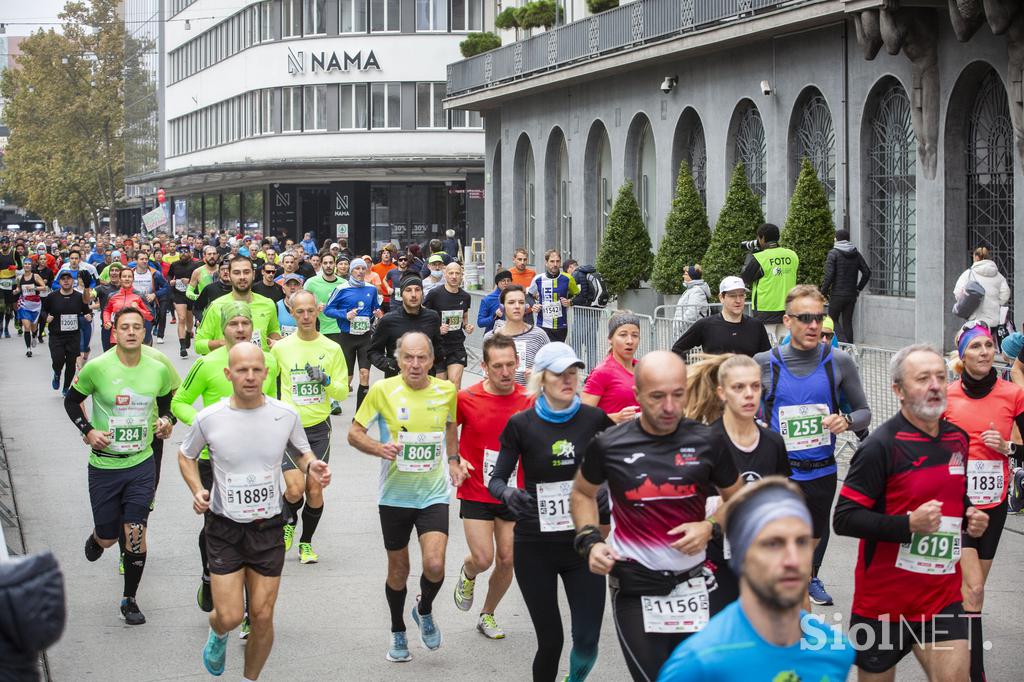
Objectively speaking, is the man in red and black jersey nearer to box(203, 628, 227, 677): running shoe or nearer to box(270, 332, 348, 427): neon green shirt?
box(203, 628, 227, 677): running shoe

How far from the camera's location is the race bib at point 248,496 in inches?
298

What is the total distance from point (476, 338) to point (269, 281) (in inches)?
378

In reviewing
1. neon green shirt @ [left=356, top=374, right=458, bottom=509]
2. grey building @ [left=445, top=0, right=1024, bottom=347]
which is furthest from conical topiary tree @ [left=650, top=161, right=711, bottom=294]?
neon green shirt @ [left=356, top=374, right=458, bottom=509]

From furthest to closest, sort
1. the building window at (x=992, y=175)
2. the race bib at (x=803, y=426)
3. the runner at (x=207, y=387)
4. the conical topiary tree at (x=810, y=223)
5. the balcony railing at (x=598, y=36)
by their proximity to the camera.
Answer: the balcony railing at (x=598, y=36) < the conical topiary tree at (x=810, y=223) < the building window at (x=992, y=175) < the runner at (x=207, y=387) < the race bib at (x=803, y=426)

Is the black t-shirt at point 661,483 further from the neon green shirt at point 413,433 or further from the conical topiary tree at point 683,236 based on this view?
the conical topiary tree at point 683,236

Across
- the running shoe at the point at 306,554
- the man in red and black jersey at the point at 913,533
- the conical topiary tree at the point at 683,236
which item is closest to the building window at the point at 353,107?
the conical topiary tree at the point at 683,236

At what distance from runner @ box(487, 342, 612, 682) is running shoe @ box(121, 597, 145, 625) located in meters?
3.06

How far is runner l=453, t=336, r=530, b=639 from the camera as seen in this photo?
327 inches

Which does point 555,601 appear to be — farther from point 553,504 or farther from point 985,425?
point 985,425

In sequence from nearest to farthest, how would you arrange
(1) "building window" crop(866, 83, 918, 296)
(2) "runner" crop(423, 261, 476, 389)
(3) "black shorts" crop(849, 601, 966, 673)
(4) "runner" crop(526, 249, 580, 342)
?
(3) "black shorts" crop(849, 601, 966, 673) < (2) "runner" crop(423, 261, 476, 389) < (4) "runner" crop(526, 249, 580, 342) < (1) "building window" crop(866, 83, 918, 296)

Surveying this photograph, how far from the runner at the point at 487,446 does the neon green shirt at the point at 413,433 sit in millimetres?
130

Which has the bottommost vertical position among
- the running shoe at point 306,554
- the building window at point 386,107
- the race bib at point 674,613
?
the running shoe at point 306,554

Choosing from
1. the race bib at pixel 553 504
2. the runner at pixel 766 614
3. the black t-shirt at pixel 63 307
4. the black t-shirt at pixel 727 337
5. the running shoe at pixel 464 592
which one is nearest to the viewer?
the runner at pixel 766 614

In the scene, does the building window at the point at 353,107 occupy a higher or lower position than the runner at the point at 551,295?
higher
